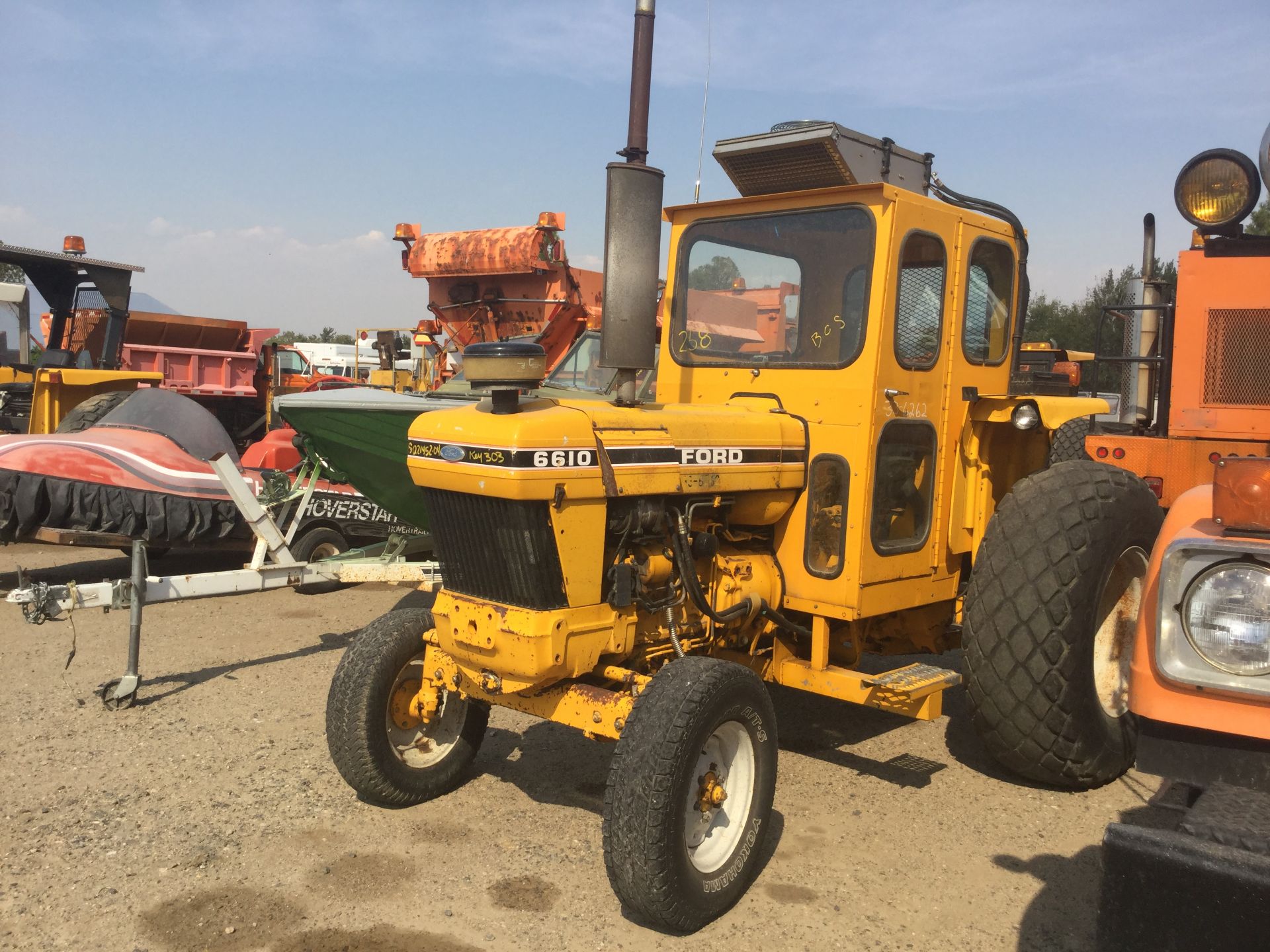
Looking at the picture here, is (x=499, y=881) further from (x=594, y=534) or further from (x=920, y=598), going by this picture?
(x=920, y=598)

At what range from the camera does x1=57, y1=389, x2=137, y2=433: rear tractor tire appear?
7.36 metres

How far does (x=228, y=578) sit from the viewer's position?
527 centimetres

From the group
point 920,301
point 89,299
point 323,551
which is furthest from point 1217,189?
point 89,299

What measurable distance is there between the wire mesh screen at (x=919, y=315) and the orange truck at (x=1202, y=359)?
3.24 ft

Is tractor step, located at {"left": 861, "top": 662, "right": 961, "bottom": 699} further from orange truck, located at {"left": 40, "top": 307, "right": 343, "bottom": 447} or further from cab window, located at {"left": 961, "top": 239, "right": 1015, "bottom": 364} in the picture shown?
orange truck, located at {"left": 40, "top": 307, "right": 343, "bottom": 447}

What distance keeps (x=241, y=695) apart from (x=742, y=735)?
299 cm

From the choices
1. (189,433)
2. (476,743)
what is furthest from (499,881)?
(189,433)

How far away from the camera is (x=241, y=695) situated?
521 cm

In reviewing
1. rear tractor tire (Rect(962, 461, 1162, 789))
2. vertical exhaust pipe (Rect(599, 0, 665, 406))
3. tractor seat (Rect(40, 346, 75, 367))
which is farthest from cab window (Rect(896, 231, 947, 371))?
tractor seat (Rect(40, 346, 75, 367))

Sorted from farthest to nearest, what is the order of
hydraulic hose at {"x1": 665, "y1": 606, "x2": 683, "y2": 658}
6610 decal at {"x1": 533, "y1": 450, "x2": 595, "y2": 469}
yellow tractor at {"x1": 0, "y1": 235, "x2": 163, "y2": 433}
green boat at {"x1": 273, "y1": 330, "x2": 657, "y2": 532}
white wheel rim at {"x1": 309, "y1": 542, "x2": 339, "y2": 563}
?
yellow tractor at {"x1": 0, "y1": 235, "x2": 163, "y2": 433}, white wheel rim at {"x1": 309, "y1": 542, "x2": 339, "y2": 563}, green boat at {"x1": 273, "y1": 330, "x2": 657, "y2": 532}, hydraulic hose at {"x1": 665, "y1": 606, "x2": 683, "y2": 658}, 6610 decal at {"x1": 533, "y1": 450, "x2": 595, "y2": 469}

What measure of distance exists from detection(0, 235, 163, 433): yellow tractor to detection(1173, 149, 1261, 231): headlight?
23.1 ft

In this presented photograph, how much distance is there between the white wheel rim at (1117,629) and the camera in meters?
4.20

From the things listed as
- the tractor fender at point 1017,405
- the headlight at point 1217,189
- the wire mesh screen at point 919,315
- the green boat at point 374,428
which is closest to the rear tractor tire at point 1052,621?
the tractor fender at point 1017,405

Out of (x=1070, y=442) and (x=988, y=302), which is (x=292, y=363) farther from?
(x=988, y=302)
